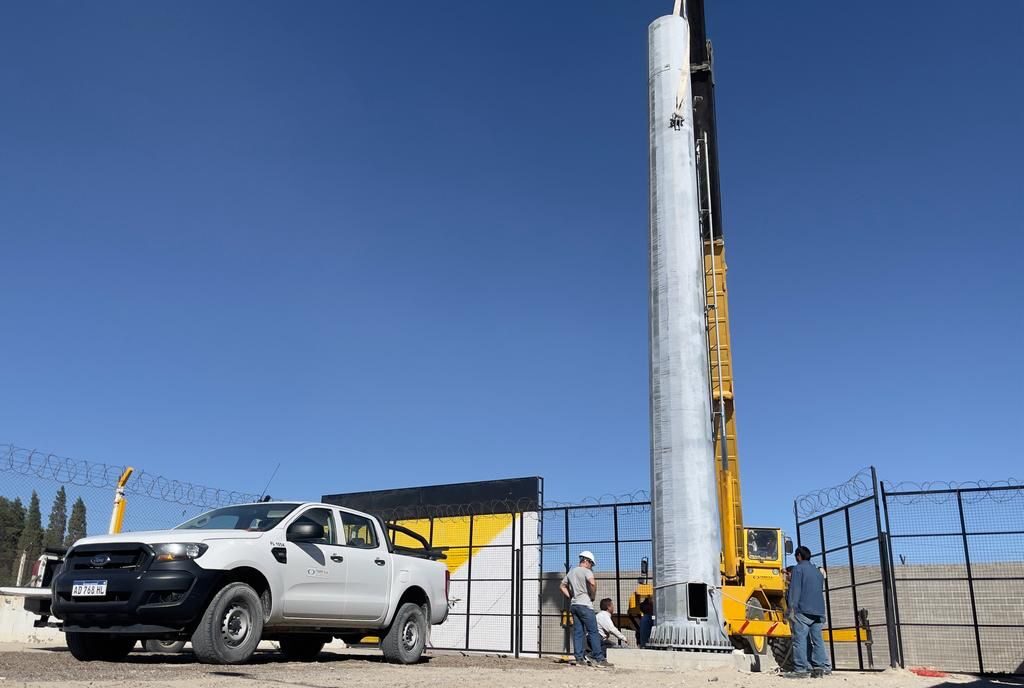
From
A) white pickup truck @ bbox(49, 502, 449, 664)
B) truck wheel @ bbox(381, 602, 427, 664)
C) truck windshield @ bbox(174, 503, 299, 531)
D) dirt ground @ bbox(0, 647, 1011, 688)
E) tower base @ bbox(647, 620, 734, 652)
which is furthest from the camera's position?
tower base @ bbox(647, 620, 734, 652)

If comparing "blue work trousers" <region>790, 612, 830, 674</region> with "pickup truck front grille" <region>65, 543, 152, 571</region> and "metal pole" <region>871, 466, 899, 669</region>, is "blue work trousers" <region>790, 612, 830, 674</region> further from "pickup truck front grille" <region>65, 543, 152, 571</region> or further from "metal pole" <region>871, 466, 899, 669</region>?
"pickup truck front grille" <region>65, 543, 152, 571</region>

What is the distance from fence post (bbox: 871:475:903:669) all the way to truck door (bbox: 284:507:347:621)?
25.3 ft

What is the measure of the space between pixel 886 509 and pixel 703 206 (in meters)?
5.77

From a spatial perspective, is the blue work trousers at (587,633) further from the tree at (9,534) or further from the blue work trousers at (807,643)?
the tree at (9,534)

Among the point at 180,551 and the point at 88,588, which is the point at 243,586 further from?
the point at 88,588

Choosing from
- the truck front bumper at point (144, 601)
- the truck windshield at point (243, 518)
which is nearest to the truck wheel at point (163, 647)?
the truck windshield at point (243, 518)

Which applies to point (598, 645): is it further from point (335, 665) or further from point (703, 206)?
point (703, 206)

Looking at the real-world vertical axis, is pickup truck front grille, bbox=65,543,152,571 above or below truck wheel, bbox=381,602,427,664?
above

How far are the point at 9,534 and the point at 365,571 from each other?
621 centimetres

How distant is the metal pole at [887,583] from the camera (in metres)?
12.1

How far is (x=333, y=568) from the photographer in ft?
30.8

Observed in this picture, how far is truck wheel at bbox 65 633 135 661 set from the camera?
830 cm

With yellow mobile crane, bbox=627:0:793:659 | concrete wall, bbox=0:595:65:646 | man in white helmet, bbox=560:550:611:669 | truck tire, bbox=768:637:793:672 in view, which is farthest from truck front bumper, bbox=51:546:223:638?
truck tire, bbox=768:637:793:672

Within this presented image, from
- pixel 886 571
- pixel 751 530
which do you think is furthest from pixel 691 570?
pixel 751 530
